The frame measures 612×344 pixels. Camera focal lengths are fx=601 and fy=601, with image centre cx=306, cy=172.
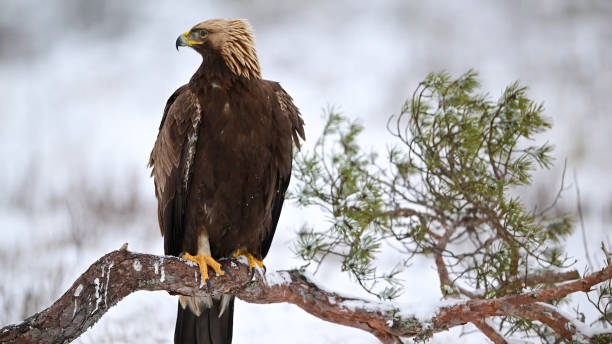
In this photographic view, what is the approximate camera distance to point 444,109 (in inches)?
107

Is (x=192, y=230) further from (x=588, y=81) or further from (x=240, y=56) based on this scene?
(x=588, y=81)

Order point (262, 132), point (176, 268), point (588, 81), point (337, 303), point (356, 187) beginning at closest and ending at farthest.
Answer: point (176, 268) < point (337, 303) < point (262, 132) < point (356, 187) < point (588, 81)

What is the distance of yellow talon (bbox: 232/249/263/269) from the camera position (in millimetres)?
2488

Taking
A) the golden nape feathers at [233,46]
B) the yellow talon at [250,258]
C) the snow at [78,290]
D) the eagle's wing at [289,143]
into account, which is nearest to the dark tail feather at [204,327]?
the yellow talon at [250,258]

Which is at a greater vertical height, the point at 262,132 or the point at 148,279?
the point at 262,132

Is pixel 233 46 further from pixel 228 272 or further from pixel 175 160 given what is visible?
pixel 228 272

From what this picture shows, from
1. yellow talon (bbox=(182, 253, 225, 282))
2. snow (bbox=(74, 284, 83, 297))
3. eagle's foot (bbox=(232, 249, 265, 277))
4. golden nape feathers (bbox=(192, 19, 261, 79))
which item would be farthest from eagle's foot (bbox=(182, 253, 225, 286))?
golden nape feathers (bbox=(192, 19, 261, 79))

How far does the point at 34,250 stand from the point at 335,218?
3.54 metres

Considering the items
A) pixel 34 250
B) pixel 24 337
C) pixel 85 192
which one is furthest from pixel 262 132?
pixel 85 192

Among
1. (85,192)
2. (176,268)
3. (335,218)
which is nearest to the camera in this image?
(176,268)

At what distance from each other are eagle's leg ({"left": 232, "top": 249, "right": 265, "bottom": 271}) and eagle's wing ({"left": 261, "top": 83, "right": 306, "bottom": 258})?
7.0 inches

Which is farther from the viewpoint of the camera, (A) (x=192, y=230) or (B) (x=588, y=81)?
(B) (x=588, y=81)

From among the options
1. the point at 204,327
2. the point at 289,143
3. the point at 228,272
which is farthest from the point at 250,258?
the point at 289,143

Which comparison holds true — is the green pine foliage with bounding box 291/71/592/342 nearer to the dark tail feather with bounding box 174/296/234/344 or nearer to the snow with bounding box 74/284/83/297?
the dark tail feather with bounding box 174/296/234/344
